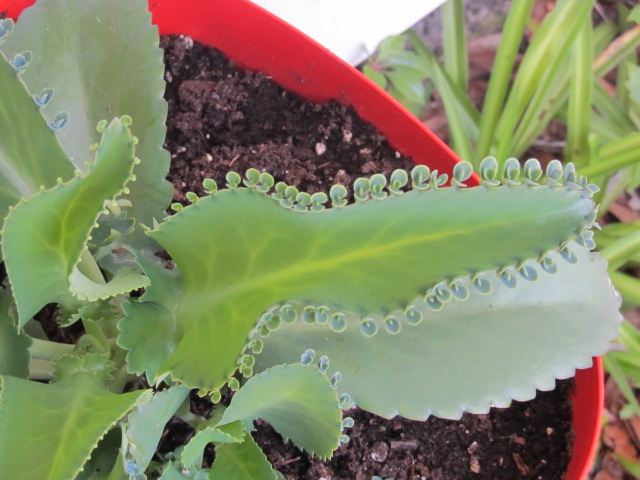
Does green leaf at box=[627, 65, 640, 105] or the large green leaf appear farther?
green leaf at box=[627, 65, 640, 105]

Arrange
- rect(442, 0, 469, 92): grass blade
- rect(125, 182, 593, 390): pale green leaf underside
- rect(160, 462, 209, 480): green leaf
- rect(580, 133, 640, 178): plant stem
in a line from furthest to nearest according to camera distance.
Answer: rect(442, 0, 469, 92): grass blade
rect(580, 133, 640, 178): plant stem
rect(160, 462, 209, 480): green leaf
rect(125, 182, 593, 390): pale green leaf underside

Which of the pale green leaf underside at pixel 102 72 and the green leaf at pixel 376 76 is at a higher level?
the pale green leaf underside at pixel 102 72

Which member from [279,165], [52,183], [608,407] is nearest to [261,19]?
[279,165]

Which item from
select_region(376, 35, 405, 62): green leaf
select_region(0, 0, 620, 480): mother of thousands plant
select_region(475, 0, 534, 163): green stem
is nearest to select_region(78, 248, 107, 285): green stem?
select_region(0, 0, 620, 480): mother of thousands plant

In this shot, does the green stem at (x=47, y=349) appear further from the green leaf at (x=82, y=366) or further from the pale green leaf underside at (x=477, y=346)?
the pale green leaf underside at (x=477, y=346)

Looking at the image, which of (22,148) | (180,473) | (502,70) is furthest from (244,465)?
(502,70)

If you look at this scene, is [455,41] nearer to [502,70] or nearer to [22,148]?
[502,70]

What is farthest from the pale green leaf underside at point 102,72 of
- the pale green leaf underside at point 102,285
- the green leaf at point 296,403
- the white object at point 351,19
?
the white object at point 351,19

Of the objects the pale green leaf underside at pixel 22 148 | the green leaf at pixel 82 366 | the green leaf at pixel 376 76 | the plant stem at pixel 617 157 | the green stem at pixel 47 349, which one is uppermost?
the pale green leaf underside at pixel 22 148

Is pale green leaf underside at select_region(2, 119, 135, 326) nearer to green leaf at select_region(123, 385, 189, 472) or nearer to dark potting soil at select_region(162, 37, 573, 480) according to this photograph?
green leaf at select_region(123, 385, 189, 472)
